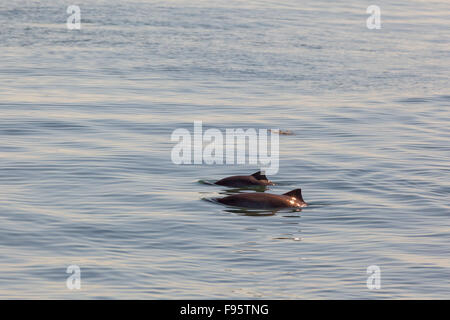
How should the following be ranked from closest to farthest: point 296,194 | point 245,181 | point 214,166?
1. point 296,194
2. point 245,181
3. point 214,166

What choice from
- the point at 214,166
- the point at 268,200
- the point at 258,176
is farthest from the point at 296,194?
the point at 214,166

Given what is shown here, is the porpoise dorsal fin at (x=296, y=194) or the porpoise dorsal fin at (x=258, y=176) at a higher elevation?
the porpoise dorsal fin at (x=258, y=176)

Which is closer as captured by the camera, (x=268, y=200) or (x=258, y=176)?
(x=268, y=200)

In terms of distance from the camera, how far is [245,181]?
16578 mm

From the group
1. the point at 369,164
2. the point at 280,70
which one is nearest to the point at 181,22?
the point at 280,70

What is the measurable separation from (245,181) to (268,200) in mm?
1432

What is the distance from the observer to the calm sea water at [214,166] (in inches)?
472

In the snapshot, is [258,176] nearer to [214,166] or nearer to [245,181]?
[245,181]

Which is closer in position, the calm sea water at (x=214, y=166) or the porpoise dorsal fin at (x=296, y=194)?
the calm sea water at (x=214, y=166)

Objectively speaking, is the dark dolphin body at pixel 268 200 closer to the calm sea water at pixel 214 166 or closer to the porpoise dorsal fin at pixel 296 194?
the porpoise dorsal fin at pixel 296 194

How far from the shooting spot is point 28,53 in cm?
2988

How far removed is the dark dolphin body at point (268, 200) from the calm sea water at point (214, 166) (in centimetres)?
34

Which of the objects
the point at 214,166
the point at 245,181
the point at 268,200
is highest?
the point at 214,166

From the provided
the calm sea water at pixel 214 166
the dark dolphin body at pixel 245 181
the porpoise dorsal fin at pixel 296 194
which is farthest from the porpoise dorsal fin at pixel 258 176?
the porpoise dorsal fin at pixel 296 194
